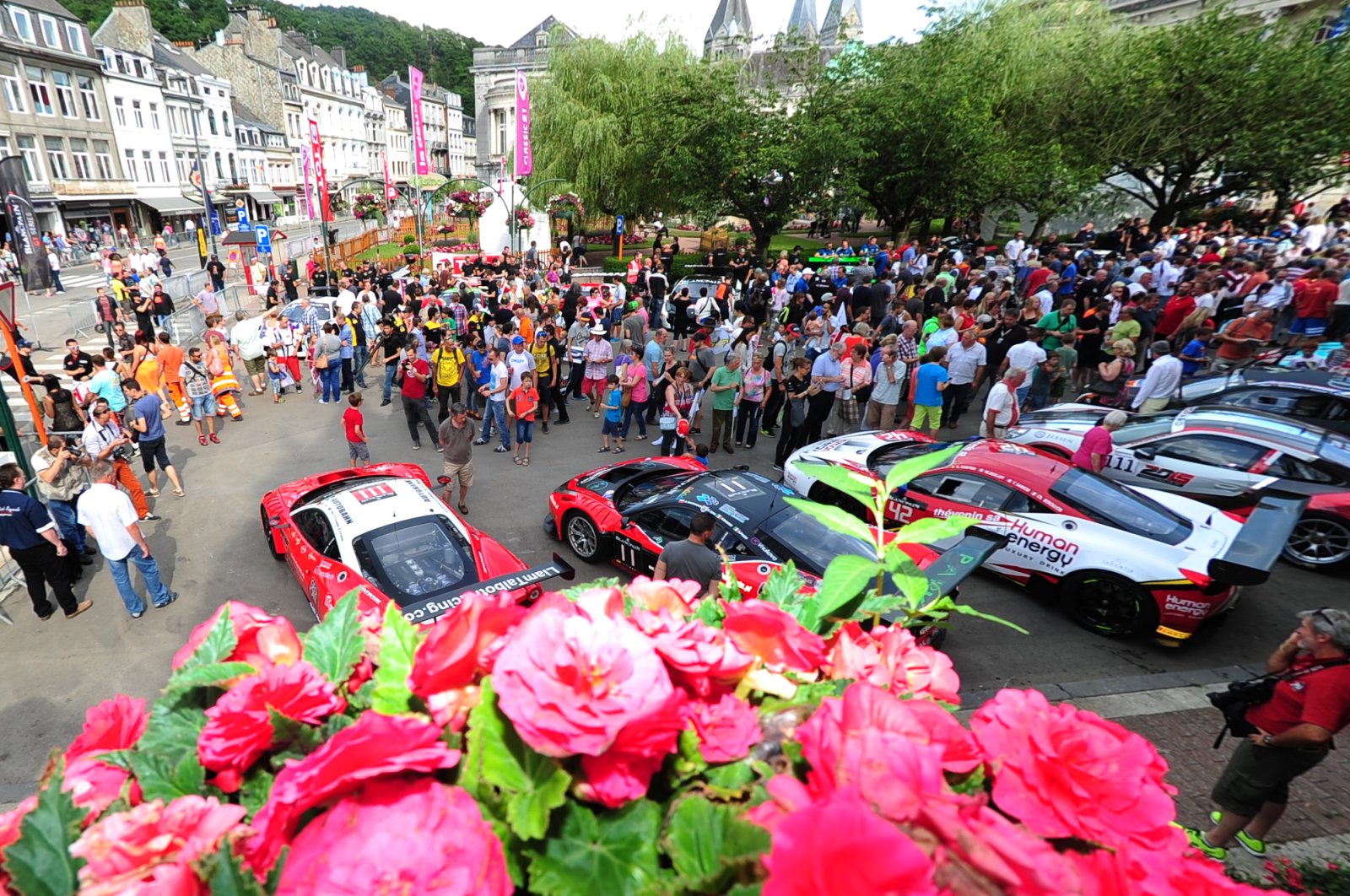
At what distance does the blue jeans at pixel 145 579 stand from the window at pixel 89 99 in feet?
144

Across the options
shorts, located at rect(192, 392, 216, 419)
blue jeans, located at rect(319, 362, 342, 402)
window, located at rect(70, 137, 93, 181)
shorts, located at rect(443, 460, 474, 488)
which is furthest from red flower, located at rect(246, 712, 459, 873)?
window, located at rect(70, 137, 93, 181)

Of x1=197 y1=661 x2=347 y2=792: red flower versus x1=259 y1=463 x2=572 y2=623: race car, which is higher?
x1=197 y1=661 x2=347 y2=792: red flower

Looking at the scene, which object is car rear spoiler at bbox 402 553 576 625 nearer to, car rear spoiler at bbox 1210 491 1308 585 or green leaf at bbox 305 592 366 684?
green leaf at bbox 305 592 366 684

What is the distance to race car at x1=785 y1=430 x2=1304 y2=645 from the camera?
6.17 metres

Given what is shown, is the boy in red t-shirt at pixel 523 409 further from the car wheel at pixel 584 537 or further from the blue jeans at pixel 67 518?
the blue jeans at pixel 67 518

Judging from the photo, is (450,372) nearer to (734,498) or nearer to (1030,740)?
(734,498)

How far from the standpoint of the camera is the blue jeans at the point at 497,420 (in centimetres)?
1112

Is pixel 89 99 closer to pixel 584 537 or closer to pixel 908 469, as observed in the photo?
pixel 584 537

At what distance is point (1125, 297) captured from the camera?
1380cm

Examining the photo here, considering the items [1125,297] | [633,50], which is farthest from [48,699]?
[633,50]

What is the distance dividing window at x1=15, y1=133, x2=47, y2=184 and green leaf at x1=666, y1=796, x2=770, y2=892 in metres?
46.5

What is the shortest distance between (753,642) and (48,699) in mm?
7292

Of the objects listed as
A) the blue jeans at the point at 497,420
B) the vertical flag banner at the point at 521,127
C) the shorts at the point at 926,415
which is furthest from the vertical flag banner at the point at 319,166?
the shorts at the point at 926,415

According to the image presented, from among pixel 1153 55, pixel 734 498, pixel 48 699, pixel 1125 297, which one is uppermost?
pixel 1153 55
